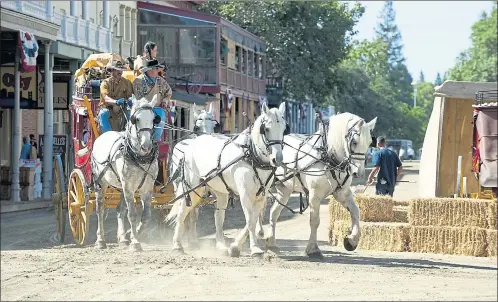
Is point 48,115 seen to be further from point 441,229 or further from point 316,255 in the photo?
point 316,255

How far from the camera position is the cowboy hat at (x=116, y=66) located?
18.6 metres

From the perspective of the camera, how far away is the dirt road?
39.8ft

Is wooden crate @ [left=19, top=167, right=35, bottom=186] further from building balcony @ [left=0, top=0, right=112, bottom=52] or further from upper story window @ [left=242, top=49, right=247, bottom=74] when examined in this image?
→ upper story window @ [left=242, top=49, right=247, bottom=74]

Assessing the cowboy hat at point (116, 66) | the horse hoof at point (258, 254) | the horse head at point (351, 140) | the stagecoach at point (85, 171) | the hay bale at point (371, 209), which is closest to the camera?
the horse hoof at point (258, 254)

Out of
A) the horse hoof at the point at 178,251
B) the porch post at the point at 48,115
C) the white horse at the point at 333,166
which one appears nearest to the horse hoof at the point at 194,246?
the horse hoof at the point at 178,251

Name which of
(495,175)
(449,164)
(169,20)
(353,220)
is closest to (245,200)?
(353,220)

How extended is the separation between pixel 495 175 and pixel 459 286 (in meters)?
4.08

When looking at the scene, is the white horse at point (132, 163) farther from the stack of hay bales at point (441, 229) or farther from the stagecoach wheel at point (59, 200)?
the stack of hay bales at point (441, 229)

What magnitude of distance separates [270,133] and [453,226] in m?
3.71

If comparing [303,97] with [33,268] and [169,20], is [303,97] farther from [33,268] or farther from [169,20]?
[33,268]

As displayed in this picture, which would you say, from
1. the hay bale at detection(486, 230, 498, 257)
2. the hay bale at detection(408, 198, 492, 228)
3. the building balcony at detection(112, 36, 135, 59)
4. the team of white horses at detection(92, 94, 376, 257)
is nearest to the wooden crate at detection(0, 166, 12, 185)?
the team of white horses at detection(92, 94, 376, 257)

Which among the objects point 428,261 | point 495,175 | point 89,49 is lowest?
point 428,261

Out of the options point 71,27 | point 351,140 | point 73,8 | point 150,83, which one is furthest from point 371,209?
point 73,8

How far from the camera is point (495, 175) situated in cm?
1681
